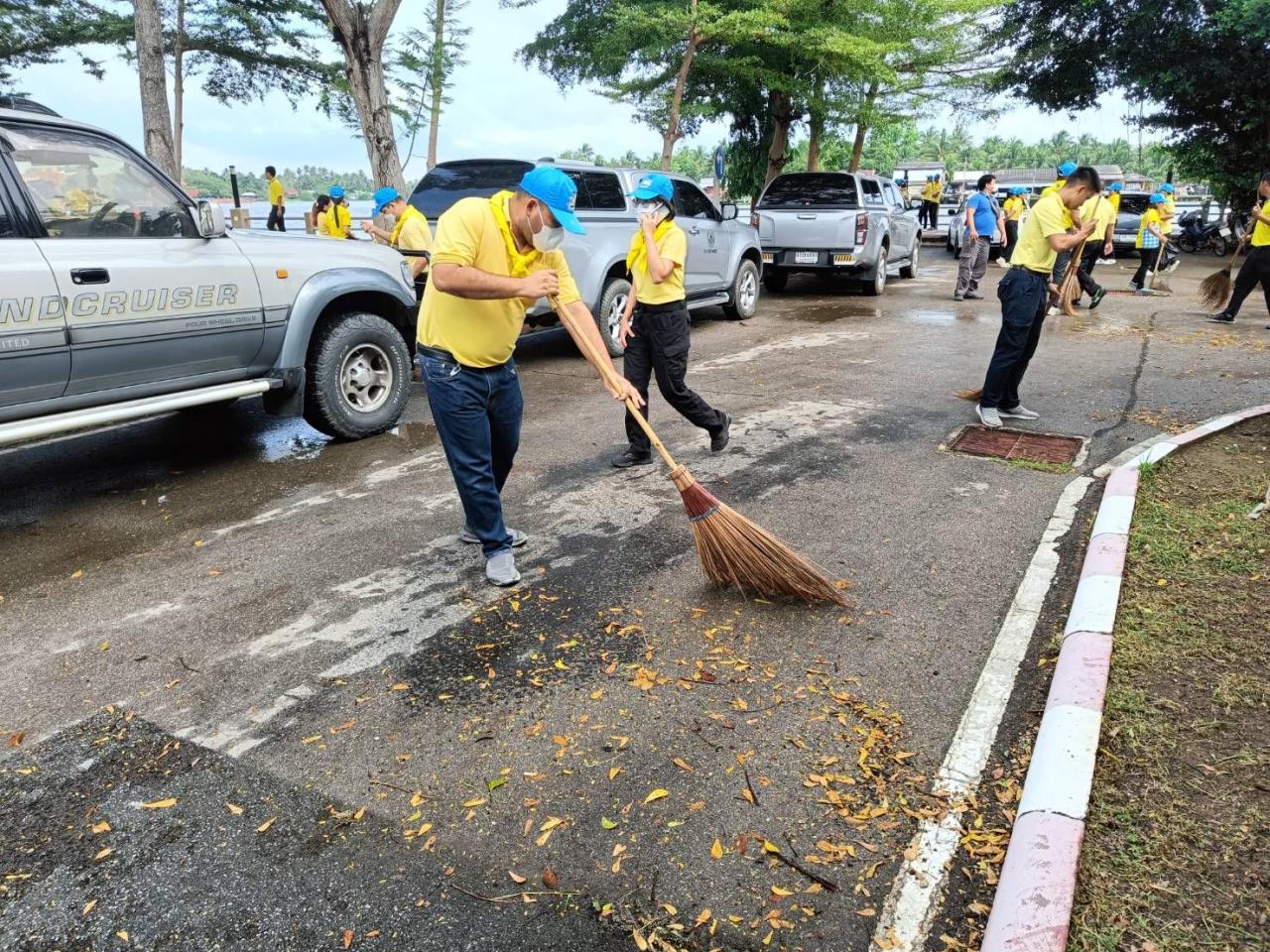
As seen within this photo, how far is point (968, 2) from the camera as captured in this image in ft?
63.8

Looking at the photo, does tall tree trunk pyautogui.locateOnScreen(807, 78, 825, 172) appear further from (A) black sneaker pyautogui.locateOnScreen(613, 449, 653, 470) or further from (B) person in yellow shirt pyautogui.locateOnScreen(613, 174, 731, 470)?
(A) black sneaker pyautogui.locateOnScreen(613, 449, 653, 470)

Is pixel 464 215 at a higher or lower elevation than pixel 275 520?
higher

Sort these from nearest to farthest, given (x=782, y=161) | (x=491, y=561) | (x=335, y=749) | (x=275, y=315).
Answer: (x=335, y=749)
(x=491, y=561)
(x=275, y=315)
(x=782, y=161)

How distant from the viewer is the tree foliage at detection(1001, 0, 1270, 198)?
19125mm

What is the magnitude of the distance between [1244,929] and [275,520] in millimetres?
4646

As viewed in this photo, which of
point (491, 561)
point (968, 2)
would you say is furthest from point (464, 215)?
point (968, 2)

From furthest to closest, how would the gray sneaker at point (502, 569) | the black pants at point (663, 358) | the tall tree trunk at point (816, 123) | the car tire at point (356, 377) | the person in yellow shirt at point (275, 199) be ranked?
the tall tree trunk at point (816, 123)
the person in yellow shirt at point (275, 199)
the car tire at point (356, 377)
the black pants at point (663, 358)
the gray sneaker at point (502, 569)

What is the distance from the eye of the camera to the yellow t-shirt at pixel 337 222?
1204cm

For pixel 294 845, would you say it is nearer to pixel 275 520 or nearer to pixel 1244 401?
pixel 275 520

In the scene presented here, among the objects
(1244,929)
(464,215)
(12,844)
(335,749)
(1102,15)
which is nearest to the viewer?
(1244,929)

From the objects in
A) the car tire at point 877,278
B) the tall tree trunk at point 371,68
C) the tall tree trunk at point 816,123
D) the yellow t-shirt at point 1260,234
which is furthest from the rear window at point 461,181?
the tall tree trunk at point 816,123

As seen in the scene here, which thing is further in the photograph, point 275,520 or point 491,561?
point 275,520

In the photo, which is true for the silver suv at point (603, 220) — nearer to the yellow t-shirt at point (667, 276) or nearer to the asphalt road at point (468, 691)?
the yellow t-shirt at point (667, 276)

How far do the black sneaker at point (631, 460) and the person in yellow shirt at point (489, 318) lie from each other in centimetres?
160
